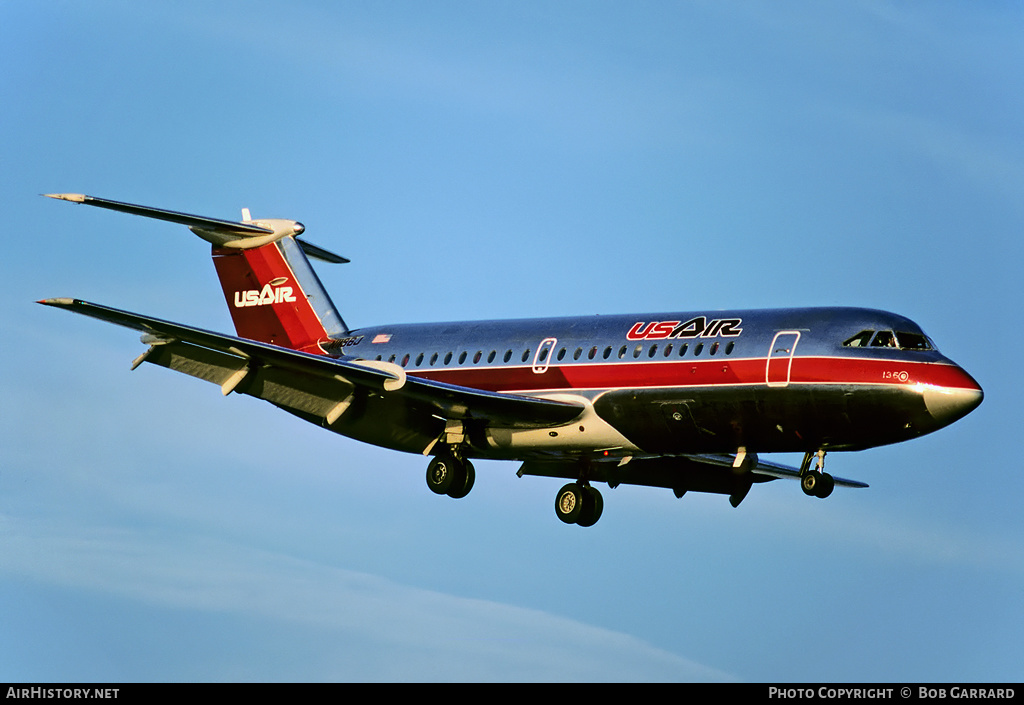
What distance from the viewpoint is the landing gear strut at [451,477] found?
159 feet

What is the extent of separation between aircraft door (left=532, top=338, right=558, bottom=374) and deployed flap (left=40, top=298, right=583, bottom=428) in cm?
88

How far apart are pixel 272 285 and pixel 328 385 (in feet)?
22.6

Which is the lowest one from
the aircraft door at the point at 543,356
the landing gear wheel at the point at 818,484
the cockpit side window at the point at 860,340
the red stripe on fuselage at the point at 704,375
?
the landing gear wheel at the point at 818,484

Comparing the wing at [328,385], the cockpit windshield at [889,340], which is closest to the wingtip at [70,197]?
the wing at [328,385]

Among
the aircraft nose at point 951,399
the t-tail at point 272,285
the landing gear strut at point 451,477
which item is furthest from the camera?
the t-tail at point 272,285

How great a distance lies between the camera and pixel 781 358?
43875 millimetres

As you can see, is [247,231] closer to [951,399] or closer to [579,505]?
[579,505]

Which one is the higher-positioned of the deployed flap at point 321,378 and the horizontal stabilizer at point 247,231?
the horizontal stabilizer at point 247,231

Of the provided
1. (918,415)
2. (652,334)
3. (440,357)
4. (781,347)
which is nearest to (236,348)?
(440,357)

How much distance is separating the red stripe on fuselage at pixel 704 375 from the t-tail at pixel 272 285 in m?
6.30

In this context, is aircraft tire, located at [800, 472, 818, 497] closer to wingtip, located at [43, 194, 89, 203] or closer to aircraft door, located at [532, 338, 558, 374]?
aircraft door, located at [532, 338, 558, 374]

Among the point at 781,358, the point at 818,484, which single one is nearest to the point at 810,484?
the point at 818,484

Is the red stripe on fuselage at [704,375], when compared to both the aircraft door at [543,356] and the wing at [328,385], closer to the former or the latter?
the aircraft door at [543,356]

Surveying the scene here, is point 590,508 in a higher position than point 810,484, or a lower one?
higher
